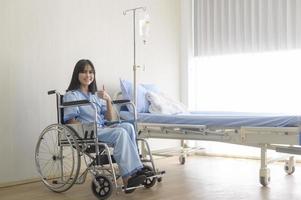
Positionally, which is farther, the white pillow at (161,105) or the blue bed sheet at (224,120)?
the white pillow at (161,105)

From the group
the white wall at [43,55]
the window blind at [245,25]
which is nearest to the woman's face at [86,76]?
the white wall at [43,55]

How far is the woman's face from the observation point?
331cm

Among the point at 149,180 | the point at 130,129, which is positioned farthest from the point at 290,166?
the point at 130,129

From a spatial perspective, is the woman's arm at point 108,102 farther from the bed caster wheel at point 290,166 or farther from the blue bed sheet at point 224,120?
the bed caster wheel at point 290,166

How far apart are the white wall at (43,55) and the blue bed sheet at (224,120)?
0.69m

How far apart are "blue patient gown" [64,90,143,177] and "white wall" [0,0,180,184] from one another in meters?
0.60

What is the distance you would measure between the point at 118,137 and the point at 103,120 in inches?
17.9

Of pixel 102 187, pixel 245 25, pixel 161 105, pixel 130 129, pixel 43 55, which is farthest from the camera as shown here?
pixel 245 25

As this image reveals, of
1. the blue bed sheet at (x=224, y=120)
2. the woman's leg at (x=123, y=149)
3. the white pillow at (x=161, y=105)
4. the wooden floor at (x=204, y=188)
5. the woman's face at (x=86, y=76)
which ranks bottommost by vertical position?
the wooden floor at (x=204, y=188)

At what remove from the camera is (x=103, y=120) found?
3.37 metres

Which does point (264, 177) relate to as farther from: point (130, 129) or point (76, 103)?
point (76, 103)

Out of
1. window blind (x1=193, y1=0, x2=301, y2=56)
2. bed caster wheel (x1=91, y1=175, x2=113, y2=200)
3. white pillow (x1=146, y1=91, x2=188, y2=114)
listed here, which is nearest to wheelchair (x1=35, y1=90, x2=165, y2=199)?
bed caster wheel (x1=91, y1=175, x2=113, y2=200)

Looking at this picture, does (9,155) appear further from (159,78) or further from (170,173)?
(159,78)

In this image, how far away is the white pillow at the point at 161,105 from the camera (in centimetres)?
398
